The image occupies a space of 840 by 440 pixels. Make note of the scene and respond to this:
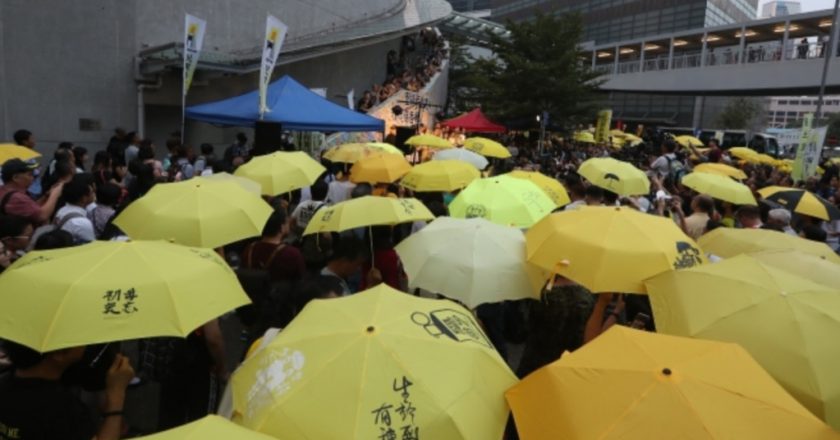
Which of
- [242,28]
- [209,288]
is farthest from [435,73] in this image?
[209,288]

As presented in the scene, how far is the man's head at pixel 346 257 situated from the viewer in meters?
4.06

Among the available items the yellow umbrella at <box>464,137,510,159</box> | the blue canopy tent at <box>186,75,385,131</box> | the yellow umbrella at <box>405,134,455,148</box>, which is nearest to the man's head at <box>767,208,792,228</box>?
the yellow umbrella at <box>464,137,510,159</box>

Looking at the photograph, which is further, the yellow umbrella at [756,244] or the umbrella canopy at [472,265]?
the yellow umbrella at [756,244]

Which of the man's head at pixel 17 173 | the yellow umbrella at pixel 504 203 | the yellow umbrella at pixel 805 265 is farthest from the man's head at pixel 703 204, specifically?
the man's head at pixel 17 173

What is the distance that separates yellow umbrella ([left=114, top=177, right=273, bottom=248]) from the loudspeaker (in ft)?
13.7

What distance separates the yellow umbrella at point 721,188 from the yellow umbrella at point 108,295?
5508 millimetres

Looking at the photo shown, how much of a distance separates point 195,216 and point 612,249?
10.2 ft

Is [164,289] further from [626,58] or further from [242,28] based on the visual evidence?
[626,58]

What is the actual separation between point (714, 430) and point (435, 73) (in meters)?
25.2

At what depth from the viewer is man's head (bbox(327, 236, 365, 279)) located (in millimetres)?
4059

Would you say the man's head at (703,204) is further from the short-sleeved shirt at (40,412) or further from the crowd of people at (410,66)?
the crowd of people at (410,66)

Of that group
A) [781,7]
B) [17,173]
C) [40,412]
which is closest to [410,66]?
[17,173]

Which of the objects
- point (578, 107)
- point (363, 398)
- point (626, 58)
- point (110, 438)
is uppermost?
point (626, 58)

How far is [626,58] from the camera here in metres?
48.0
